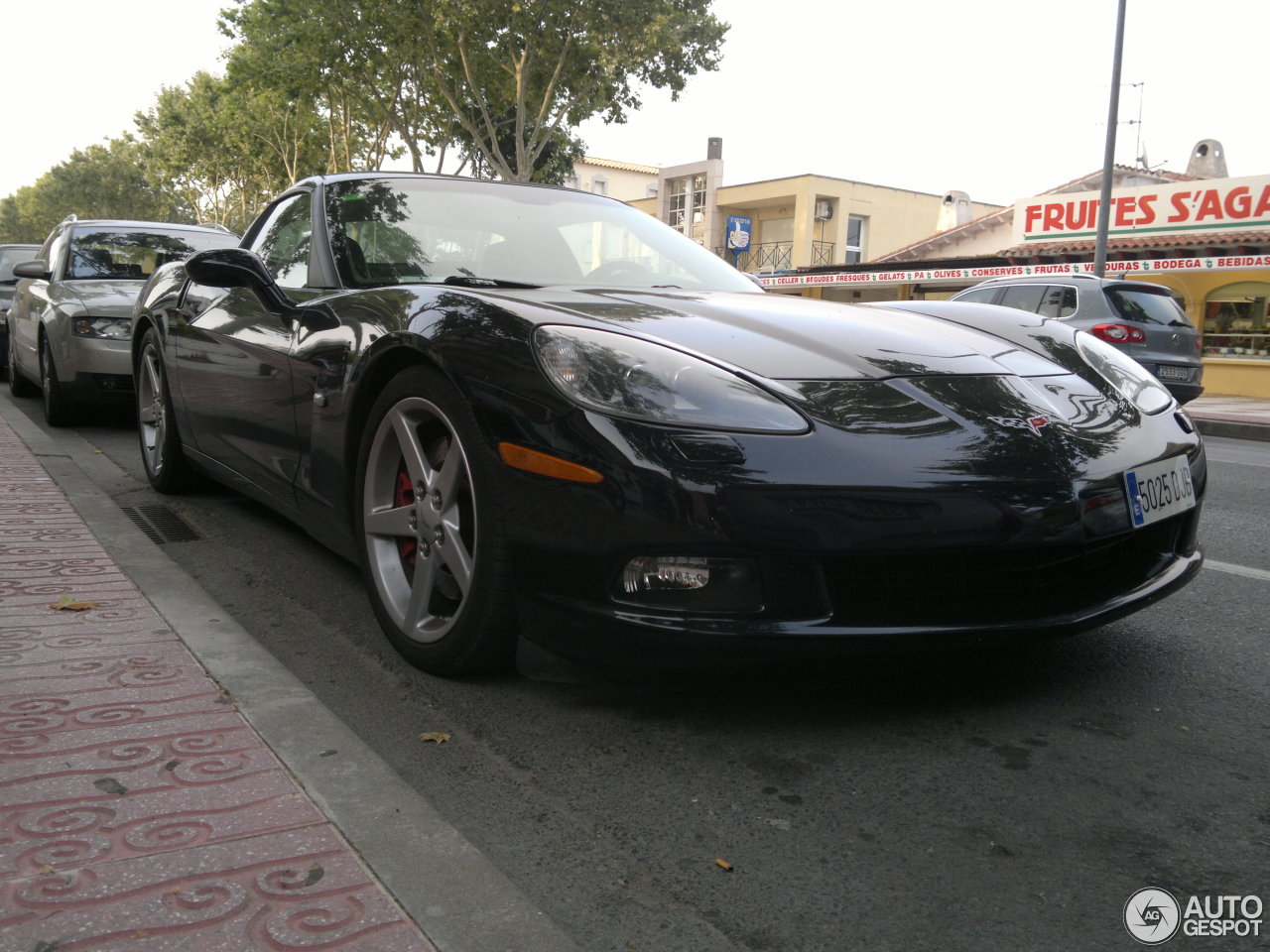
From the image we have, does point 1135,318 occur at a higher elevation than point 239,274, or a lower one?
lower

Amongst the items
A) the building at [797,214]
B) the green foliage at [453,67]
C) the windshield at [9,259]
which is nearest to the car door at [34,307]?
the windshield at [9,259]

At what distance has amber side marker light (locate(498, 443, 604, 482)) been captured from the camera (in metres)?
Answer: 2.33

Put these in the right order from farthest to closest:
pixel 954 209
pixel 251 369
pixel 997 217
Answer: pixel 954 209 < pixel 997 217 < pixel 251 369

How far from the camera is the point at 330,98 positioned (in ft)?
92.9

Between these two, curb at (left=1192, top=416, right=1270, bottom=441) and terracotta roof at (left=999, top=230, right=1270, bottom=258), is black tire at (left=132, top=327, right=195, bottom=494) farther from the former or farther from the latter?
terracotta roof at (left=999, top=230, right=1270, bottom=258)

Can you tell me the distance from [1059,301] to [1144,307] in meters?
0.96

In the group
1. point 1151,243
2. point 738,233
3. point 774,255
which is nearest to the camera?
point 1151,243

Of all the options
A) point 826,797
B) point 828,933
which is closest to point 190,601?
point 826,797

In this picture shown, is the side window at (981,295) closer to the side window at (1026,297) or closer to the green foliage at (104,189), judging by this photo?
the side window at (1026,297)

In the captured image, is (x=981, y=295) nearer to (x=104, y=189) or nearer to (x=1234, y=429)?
(x=1234, y=429)

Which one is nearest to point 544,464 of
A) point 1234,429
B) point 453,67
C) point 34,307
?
point 34,307

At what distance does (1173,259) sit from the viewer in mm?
20500

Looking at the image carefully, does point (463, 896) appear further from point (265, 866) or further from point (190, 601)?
point (190, 601)

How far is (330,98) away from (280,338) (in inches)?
1069
